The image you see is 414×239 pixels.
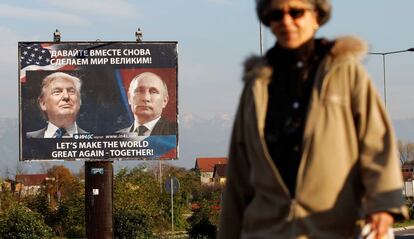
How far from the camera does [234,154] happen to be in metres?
4.31

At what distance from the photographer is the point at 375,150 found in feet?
12.9

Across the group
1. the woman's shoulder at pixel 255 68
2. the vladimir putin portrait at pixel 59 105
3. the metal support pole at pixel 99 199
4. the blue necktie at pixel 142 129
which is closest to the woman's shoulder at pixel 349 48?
the woman's shoulder at pixel 255 68

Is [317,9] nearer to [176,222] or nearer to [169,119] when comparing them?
[169,119]

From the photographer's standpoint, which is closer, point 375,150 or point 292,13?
point 375,150

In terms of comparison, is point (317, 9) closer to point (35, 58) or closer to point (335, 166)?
point (335, 166)

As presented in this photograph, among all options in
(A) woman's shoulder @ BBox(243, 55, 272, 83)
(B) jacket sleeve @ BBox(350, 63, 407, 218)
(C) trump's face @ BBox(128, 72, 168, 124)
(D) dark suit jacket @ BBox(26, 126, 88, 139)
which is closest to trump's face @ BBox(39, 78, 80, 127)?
(D) dark suit jacket @ BBox(26, 126, 88, 139)

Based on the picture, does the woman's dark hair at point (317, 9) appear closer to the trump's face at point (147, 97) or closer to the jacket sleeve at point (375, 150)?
the jacket sleeve at point (375, 150)

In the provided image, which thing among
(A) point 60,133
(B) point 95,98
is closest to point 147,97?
(B) point 95,98

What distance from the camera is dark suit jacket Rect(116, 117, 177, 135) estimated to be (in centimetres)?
2656

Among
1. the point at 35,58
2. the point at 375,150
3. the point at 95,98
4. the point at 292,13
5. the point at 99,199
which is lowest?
the point at 99,199

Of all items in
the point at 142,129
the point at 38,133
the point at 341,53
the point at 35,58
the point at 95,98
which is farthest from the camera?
the point at 142,129

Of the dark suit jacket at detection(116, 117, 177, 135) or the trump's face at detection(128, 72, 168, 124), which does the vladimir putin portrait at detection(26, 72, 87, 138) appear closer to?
the dark suit jacket at detection(116, 117, 177, 135)

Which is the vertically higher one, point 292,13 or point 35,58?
point 35,58

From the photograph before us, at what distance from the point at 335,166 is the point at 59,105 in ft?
74.9
